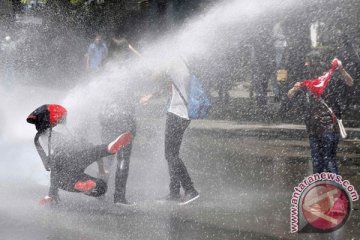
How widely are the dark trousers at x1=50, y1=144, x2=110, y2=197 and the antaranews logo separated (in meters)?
2.02

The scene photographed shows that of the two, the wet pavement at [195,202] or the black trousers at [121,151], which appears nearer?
the wet pavement at [195,202]

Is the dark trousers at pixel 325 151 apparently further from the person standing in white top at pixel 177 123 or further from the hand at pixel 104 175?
the hand at pixel 104 175

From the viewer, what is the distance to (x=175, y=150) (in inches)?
282

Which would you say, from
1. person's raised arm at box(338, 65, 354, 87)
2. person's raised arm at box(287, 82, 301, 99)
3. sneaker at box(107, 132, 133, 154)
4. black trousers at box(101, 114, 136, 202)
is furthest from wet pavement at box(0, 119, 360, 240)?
person's raised arm at box(338, 65, 354, 87)

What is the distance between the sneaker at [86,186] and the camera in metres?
6.55

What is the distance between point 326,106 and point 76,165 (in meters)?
2.64

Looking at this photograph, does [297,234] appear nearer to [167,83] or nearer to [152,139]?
[167,83]

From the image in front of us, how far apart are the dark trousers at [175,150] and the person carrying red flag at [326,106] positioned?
1.26 meters

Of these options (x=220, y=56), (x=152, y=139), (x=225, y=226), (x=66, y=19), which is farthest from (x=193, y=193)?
(x=66, y=19)

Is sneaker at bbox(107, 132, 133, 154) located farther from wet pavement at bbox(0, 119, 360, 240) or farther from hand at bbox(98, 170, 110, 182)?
hand at bbox(98, 170, 110, 182)

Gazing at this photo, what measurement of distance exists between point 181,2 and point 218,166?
10405 mm

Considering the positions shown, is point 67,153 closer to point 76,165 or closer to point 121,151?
point 76,165

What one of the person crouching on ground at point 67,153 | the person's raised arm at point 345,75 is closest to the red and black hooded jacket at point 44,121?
the person crouching on ground at point 67,153

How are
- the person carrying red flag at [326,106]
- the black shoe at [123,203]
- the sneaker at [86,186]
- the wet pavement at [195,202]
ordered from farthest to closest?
the black shoe at [123,203], the person carrying red flag at [326,106], the sneaker at [86,186], the wet pavement at [195,202]
